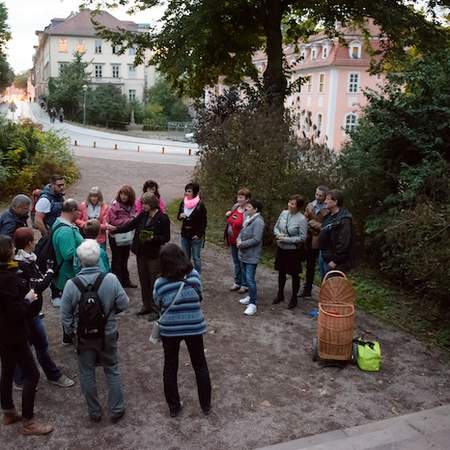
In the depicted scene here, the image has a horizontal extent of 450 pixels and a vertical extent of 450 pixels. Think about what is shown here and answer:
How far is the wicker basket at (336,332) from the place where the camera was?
20.3ft

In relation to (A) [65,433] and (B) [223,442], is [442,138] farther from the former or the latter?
(A) [65,433]

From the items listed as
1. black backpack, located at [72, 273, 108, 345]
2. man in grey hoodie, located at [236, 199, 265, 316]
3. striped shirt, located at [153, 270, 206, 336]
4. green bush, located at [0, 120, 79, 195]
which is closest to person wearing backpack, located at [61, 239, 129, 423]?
black backpack, located at [72, 273, 108, 345]

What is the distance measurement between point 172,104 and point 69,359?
70.4 metres

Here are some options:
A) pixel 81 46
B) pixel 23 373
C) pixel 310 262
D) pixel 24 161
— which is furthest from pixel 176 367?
pixel 81 46

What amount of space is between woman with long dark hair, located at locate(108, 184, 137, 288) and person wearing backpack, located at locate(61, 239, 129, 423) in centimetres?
301

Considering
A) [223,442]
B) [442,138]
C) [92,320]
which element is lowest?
[223,442]

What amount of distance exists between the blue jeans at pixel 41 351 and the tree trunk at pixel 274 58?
1135 centimetres

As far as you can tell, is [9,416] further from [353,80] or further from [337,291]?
[353,80]

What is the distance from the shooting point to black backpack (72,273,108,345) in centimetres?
469

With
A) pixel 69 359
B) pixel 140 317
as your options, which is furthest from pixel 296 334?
pixel 69 359

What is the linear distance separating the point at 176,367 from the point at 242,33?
49.0 feet

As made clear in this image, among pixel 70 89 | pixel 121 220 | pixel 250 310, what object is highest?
pixel 70 89

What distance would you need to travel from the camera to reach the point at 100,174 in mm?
21594

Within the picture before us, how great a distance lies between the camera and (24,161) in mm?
17391
